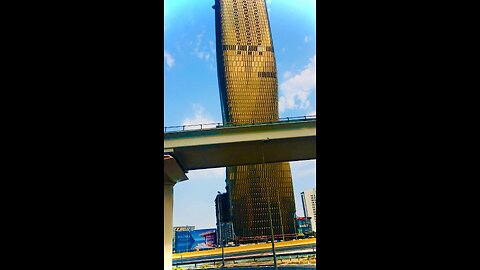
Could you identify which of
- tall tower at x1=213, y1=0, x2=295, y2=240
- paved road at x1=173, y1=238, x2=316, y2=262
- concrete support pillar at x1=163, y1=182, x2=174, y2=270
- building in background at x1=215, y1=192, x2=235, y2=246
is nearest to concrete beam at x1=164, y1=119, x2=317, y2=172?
concrete support pillar at x1=163, y1=182, x2=174, y2=270

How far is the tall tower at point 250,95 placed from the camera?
52.5 metres

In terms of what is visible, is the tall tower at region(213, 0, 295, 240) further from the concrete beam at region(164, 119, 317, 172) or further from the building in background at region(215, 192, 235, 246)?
the concrete beam at region(164, 119, 317, 172)

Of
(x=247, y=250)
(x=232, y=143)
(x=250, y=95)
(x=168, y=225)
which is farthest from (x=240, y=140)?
(x=250, y=95)

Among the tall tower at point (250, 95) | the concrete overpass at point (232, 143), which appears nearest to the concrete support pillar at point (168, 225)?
the concrete overpass at point (232, 143)

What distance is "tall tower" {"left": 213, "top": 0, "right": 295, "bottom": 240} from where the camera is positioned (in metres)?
52.5

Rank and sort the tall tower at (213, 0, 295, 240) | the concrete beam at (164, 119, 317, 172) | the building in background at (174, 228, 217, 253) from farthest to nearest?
the tall tower at (213, 0, 295, 240)
the building in background at (174, 228, 217, 253)
the concrete beam at (164, 119, 317, 172)

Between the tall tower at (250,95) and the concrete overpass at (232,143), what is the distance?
33.4m

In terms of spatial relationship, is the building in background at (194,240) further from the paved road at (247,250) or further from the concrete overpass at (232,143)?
the concrete overpass at (232,143)

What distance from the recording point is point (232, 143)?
15.6m

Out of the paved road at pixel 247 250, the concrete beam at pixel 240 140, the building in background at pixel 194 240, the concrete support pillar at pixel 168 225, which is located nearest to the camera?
the concrete beam at pixel 240 140

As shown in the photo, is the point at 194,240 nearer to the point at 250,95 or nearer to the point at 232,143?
the point at 250,95

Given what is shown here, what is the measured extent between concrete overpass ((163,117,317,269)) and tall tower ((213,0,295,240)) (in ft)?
110
